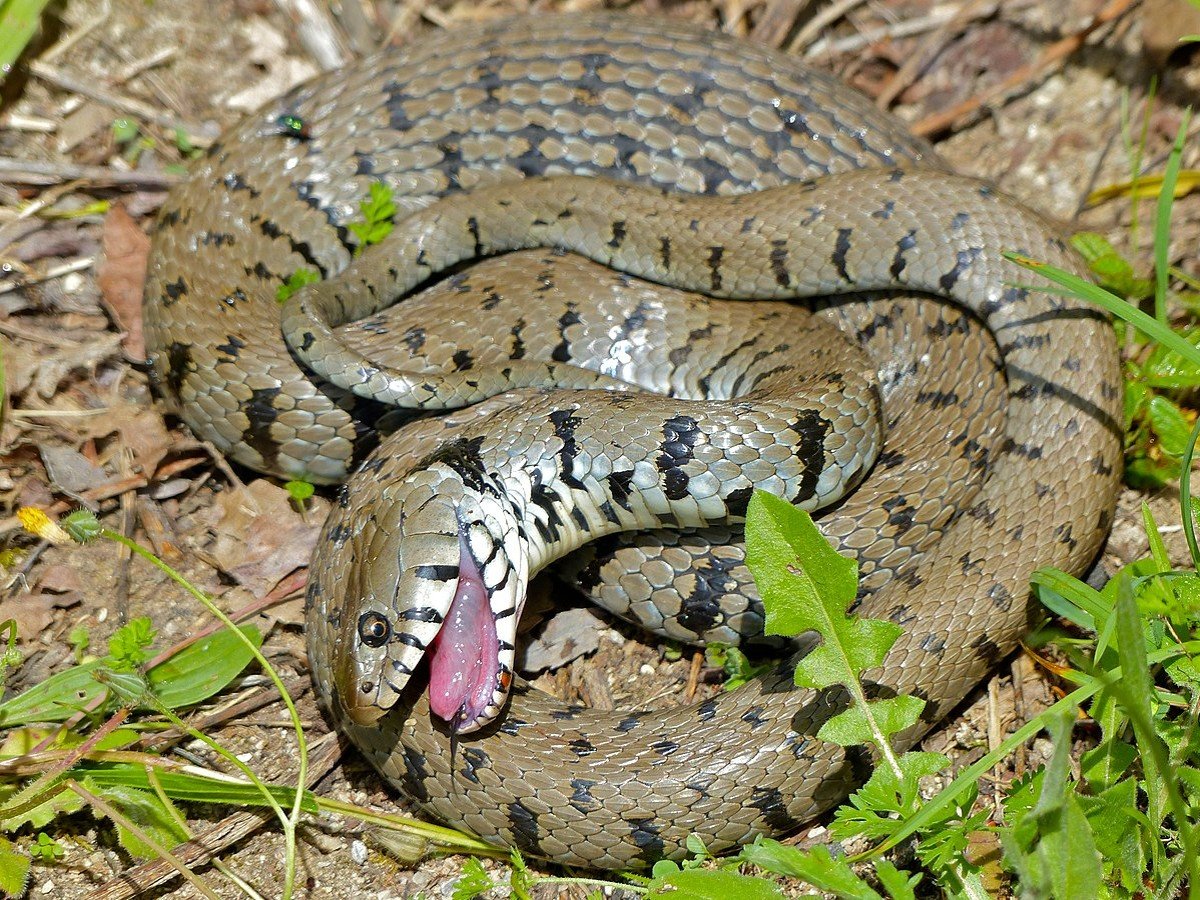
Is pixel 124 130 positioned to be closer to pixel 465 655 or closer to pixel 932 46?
pixel 465 655

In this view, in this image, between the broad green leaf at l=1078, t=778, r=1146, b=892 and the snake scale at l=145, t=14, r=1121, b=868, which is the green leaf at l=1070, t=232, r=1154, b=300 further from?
the broad green leaf at l=1078, t=778, r=1146, b=892

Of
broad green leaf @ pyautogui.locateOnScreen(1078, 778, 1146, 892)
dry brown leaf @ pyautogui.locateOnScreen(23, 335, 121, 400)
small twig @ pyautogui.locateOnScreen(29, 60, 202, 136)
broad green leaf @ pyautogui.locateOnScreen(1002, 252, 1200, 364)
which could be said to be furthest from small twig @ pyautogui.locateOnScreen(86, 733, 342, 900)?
small twig @ pyautogui.locateOnScreen(29, 60, 202, 136)

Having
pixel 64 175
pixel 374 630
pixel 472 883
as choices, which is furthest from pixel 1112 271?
pixel 64 175

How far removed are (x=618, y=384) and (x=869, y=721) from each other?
2.10 meters

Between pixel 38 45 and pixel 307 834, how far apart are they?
511 centimetres

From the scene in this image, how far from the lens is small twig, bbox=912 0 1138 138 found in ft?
21.3

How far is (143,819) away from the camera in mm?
4180

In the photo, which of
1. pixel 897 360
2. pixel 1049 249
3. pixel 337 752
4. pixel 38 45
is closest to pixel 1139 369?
pixel 1049 249

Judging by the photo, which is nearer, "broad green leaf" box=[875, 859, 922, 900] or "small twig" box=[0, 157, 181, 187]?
"broad green leaf" box=[875, 859, 922, 900]

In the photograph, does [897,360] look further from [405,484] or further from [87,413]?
[87,413]

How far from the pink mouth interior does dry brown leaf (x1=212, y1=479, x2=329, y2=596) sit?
116 centimetres

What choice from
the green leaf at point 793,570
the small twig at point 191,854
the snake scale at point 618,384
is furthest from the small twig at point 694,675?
the small twig at point 191,854

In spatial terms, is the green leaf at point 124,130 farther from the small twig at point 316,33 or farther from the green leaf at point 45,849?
the green leaf at point 45,849

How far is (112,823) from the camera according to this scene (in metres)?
4.30
